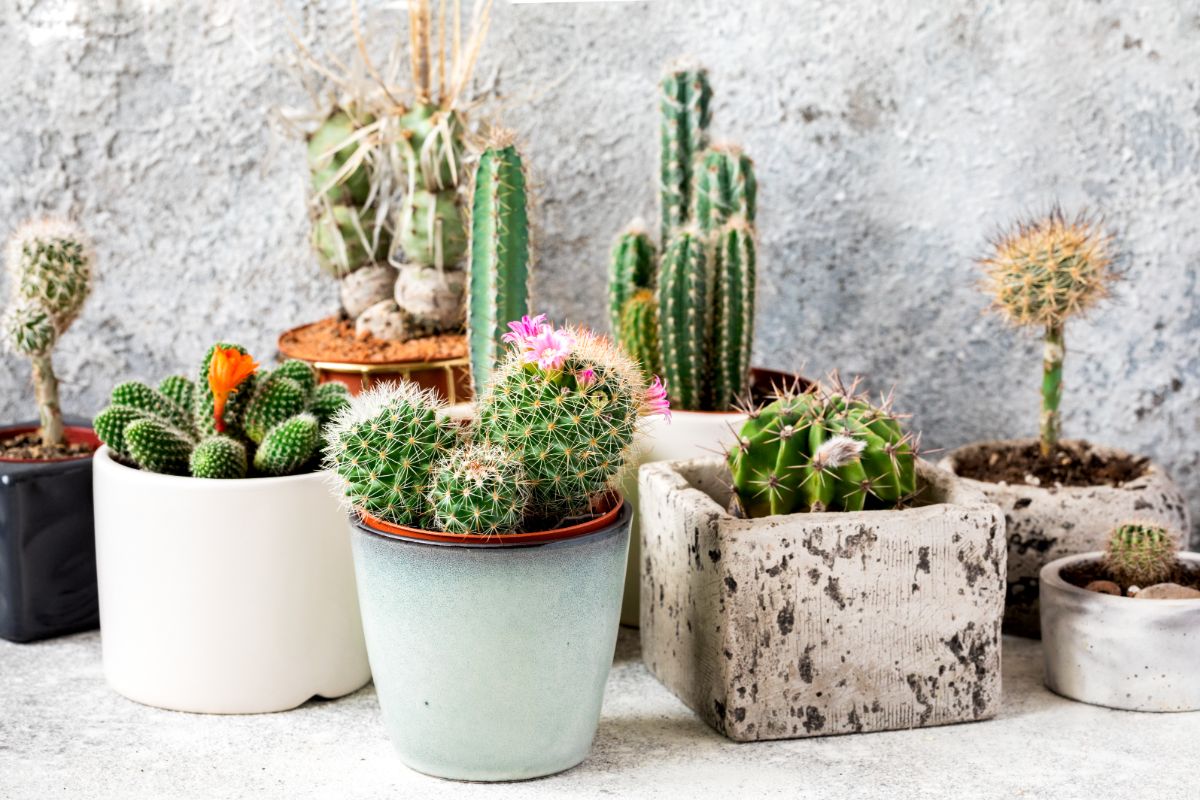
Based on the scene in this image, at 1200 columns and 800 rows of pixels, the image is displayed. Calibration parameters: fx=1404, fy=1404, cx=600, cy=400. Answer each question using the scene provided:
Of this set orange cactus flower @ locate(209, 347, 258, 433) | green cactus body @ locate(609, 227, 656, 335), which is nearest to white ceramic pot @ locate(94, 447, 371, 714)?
orange cactus flower @ locate(209, 347, 258, 433)

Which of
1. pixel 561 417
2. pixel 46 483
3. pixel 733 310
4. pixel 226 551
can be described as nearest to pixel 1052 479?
pixel 733 310

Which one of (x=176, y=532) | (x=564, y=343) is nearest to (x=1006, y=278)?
(x=564, y=343)

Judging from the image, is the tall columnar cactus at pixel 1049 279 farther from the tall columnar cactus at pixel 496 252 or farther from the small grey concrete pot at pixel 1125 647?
the tall columnar cactus at pixel 496 252

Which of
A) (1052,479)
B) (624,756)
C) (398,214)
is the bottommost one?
(624,756)

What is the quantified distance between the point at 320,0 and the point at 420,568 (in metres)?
1.09

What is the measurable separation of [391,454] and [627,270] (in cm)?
70

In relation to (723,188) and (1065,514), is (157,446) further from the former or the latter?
(1065,514)

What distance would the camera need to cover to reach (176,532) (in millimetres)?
1487

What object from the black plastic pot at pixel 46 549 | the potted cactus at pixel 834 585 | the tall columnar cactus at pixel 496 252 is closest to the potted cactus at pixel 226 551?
the black plastic pot at pixel 46 549

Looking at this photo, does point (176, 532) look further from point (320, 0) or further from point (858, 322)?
point (858, 322)

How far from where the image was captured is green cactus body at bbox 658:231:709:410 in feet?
5.96

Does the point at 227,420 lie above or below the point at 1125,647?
above

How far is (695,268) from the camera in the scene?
1.82 metres

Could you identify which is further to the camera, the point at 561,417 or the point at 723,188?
the point at 723,188
